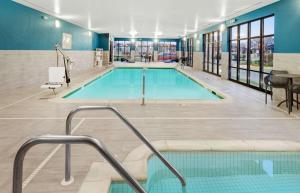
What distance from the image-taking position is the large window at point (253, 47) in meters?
9.33

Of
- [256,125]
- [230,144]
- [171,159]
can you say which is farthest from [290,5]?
[171,159]

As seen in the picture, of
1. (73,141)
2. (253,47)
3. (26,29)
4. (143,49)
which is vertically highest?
(143,49)

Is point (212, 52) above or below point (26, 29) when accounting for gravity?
below

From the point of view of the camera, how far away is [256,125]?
16.6 feet

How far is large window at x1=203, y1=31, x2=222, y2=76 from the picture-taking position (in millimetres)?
15367

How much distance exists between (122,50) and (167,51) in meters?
4.82

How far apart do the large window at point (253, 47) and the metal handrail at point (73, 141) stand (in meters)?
8.46

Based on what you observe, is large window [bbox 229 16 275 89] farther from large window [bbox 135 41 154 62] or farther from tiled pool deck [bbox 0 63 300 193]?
large window [bbox 135 41 154 62]

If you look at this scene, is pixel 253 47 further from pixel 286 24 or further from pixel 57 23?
pixel 57 23

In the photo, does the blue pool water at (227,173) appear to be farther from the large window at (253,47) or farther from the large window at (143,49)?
the large window at (143,49)

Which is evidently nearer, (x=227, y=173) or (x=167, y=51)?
(x=227, y=173)

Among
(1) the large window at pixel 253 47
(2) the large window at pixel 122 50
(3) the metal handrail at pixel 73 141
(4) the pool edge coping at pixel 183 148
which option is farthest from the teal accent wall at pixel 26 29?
(2) the large window at pixel 122 50

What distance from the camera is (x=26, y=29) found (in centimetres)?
981

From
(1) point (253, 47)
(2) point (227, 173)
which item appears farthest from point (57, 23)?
(2) point (227, 173)
